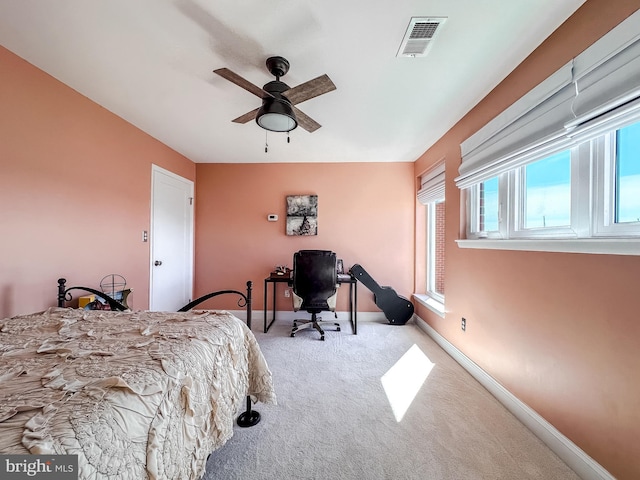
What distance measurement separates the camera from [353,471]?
1318 mm

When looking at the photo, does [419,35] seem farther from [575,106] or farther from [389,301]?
[389,301]

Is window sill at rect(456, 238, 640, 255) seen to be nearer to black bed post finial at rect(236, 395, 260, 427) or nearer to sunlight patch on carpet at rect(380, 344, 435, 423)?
sunlight patch on carpet at rect(380, 344, 435, 423)

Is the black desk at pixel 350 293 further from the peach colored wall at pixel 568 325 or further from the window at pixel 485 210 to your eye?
the window at pixel 485 210

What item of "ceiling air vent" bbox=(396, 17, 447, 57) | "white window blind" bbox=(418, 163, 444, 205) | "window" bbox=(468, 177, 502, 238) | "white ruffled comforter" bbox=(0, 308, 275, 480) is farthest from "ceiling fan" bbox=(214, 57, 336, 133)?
"white window blind" bbox=(418, 163, 444, 205)

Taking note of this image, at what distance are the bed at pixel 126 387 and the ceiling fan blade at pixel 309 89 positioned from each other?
5.13 feet

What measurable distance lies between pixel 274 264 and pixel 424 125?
8.93 feet

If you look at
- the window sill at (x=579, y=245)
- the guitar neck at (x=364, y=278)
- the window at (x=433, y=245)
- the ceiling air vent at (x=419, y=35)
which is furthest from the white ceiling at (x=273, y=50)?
the guitar neck at (x=364, y=278)

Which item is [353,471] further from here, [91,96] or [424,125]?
[91,96]

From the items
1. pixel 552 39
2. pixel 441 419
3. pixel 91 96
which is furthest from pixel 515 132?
pixel 91 96

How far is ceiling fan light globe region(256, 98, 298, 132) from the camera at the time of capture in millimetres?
1678

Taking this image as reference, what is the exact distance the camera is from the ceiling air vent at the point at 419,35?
137cm

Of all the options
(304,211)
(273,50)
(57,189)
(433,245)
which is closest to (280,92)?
(273,50)

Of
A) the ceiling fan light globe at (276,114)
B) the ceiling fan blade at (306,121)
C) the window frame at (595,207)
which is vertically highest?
the ceiling fan blade at (306,121)

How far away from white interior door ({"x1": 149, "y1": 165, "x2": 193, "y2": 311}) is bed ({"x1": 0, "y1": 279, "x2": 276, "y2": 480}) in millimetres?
1599
